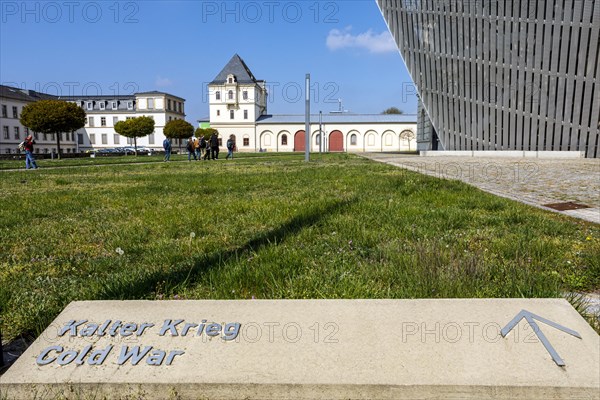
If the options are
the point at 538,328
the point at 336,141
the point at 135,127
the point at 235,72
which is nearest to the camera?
the point at 538,328

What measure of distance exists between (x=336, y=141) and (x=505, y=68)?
62.9 metres

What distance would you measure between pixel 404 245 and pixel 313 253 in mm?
915

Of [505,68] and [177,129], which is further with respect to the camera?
[177,129]

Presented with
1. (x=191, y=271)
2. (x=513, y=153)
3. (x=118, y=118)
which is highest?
(x=118, y=118)

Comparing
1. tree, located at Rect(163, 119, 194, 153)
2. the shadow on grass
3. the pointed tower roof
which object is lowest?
the shadow on grass

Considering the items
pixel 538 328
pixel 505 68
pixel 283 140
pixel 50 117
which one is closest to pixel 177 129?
pixel 283 140

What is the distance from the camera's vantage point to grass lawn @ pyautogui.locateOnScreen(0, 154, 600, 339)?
3176mm

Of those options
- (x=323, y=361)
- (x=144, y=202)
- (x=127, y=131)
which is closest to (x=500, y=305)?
(x=323, y=361)

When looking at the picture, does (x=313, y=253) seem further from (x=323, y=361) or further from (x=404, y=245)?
(x=323, y=361)

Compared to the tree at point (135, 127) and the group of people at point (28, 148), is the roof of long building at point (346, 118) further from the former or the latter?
the group of people at point (28, 148)

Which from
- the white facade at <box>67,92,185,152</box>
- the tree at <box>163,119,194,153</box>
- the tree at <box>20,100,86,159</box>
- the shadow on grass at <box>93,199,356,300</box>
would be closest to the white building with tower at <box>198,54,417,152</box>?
the tree at <box>163,119,194,153</box>

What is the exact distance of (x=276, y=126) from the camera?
92.6 metres

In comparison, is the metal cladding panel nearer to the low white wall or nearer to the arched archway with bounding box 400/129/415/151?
the low white wall

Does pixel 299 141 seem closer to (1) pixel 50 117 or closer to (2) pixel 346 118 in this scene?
(2) pixel 346 118
